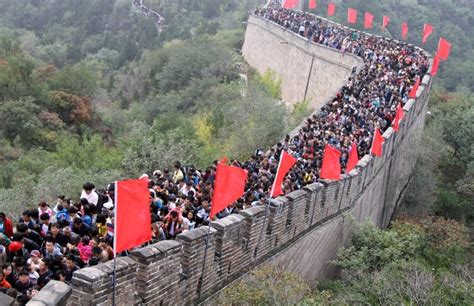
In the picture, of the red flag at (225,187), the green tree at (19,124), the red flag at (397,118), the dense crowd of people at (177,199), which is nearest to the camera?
the dense crowd of people at (177,199)

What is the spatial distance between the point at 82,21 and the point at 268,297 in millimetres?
91696

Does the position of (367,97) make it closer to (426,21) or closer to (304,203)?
(304,203)

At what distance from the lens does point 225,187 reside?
880 cm

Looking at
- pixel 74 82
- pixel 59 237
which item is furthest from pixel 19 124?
pixel 59 237

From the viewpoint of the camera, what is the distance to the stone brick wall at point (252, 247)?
6.80 m

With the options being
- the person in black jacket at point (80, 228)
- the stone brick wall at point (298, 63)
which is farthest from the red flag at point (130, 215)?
the stone brick wall at point (298, 63)

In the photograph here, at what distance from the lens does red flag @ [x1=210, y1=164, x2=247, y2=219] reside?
862cm

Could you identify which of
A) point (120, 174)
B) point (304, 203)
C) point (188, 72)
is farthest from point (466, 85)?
point (304, 203)

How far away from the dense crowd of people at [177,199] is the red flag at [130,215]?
33cm

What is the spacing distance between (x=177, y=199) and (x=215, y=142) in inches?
688

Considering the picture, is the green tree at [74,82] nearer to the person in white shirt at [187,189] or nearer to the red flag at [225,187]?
A: the person in white shirt at [187,189]

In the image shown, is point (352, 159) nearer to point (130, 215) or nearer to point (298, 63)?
point (130, 215)

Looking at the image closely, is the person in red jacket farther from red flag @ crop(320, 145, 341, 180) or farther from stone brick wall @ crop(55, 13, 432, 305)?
red flag @ crop(320, 145, 341, 180)

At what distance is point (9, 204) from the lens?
632 inches
